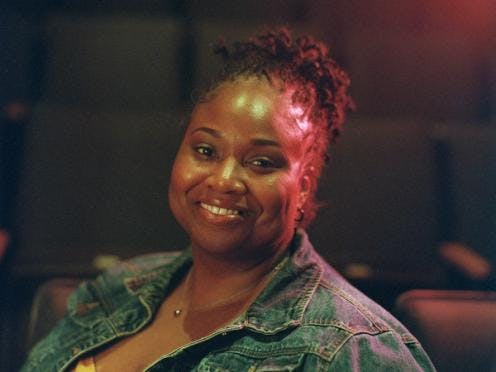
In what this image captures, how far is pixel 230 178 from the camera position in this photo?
1.34m

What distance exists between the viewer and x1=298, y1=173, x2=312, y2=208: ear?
1442 millimetres

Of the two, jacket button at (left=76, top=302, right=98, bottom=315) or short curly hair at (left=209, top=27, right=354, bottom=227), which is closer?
short curly hair at (left=209, top=27, right=354, bottom=227)

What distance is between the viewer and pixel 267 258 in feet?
4.83

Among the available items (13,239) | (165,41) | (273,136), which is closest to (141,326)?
(273,136)

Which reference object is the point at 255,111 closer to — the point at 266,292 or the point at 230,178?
the point at 230,178

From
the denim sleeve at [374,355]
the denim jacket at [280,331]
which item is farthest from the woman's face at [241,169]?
the denim sleeve at [374,355]

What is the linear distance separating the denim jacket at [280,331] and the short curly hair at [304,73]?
0.58 ft

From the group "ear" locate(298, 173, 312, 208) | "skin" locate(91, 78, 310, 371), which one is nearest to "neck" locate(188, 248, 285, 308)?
"skin" locate(91, 78, 310, 371)

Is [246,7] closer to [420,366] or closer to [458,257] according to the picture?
[458,257]

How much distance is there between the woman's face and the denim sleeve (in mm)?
267

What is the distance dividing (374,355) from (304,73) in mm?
541

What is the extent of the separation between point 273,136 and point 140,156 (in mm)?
1160

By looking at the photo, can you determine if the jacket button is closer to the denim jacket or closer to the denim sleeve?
the denim jacket

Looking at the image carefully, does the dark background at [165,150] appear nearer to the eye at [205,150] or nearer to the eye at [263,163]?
the eye at [205,150]
